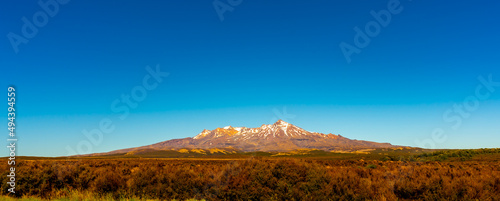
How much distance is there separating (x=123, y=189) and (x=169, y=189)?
2.47 meters

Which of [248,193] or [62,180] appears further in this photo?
[62,180]

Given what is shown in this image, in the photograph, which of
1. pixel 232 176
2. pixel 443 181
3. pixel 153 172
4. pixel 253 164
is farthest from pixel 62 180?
pixel 443 181

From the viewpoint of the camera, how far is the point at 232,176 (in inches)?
502

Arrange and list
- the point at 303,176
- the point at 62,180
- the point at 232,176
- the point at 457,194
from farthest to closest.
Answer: the point at 62,180
the point at 232,176
the point at 303,176
the point at 457,194

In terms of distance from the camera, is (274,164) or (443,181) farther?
(274,164)

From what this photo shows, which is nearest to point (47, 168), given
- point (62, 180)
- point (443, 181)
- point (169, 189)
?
point (62, 180)

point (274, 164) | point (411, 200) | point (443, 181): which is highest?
point (274, 164)

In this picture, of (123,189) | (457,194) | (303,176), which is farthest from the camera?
(123,189)

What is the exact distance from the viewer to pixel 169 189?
13000mm

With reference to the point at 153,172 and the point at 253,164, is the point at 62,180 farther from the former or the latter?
the point at 253,164

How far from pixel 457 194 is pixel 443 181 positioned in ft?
2.07

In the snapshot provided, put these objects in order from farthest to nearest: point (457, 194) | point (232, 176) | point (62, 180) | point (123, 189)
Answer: point (62, 180) < point (123, 189) < point (232, 176) < point (457, 194)

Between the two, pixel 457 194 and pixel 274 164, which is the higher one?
pixel 274 164

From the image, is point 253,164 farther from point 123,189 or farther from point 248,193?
point 123,189
